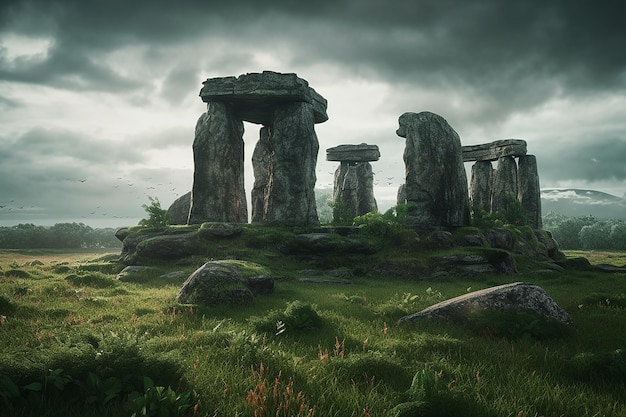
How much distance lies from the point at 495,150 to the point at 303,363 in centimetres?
3564

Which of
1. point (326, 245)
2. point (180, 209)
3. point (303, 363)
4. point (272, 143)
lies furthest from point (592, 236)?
point (303, 363)

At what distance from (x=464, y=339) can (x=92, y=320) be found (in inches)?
265

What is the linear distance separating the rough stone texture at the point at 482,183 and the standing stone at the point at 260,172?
20.0 meters

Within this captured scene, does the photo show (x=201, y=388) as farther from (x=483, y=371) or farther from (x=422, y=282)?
(x=422, y=282)

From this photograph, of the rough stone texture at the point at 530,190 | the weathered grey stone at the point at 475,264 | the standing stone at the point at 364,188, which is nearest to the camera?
the weathered grey stone at the point at 475,264

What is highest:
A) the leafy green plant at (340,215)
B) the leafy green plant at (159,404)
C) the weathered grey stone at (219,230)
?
the leafy green plant at (340,215)

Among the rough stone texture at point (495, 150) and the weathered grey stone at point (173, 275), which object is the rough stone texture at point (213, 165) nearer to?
the weathered grey stone at point (173, 275)

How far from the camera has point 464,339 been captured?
21.4ft

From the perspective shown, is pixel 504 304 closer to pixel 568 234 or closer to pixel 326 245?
pixel 326 245

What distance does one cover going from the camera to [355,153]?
40031mm

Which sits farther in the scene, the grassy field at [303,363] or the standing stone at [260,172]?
the standing stone at [260,172]

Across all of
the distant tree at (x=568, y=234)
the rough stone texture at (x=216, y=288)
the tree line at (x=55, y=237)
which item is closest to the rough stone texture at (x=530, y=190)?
the rough stone texture at (x=216, y=288)

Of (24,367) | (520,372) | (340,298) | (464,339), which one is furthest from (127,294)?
(520,372)

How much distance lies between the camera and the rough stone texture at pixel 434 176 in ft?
68.2
